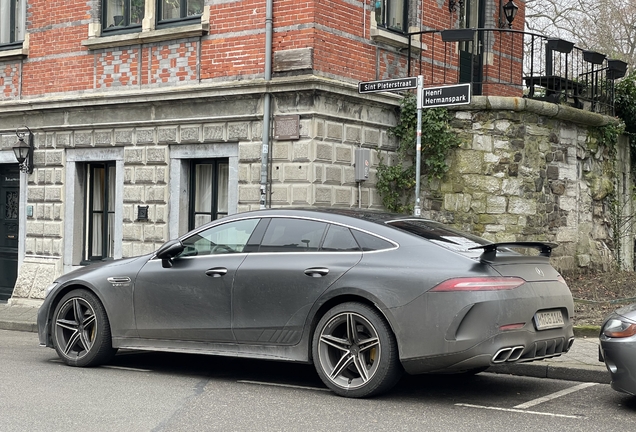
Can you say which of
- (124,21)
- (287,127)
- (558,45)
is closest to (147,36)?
(124,21)

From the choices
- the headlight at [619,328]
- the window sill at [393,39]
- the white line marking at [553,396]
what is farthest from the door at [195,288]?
the window sill at [393,39]

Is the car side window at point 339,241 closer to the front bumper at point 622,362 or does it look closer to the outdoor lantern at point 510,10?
the front bumper at point 622,362

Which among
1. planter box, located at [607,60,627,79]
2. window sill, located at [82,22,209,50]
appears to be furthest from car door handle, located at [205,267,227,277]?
planter box, located at [607,60,627,79]

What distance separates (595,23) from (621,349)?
2909 centimetres

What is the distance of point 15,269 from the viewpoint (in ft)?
56.0

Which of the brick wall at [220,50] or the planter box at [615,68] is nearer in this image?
the brick wall at [220,50]

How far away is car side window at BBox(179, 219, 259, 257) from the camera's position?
862 centimetres

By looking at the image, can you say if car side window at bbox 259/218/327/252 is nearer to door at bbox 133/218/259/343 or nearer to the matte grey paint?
the matte grey paint

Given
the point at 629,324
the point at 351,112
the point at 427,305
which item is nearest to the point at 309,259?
the point at 427,305

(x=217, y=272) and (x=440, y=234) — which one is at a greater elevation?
(x=440, y=234)

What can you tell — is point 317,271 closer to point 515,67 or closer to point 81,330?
point 81,330

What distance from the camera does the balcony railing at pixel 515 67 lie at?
49.3ft

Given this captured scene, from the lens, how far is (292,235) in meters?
8.35

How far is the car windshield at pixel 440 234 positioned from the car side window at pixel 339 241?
357mm
